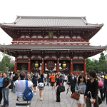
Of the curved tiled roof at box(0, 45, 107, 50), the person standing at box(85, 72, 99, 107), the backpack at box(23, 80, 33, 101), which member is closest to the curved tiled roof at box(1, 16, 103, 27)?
the curved tiled roof at box(0, 45, 107, 50)

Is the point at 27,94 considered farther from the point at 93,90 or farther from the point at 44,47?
the point at 44,47

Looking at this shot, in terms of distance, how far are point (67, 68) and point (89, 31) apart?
642 cm

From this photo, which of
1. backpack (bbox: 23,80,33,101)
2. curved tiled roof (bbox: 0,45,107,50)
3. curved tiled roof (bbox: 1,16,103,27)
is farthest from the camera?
curved tiled roof (bbox: 1,16,103,27)

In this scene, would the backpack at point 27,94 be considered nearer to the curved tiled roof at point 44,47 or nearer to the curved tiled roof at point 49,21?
the curved tiled roof at point 44,47

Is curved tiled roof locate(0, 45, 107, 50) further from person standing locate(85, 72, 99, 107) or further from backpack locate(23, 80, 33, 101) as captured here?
person standing locate(85, 72, 99, 107)

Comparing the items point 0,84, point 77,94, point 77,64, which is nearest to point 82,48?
point 77,64

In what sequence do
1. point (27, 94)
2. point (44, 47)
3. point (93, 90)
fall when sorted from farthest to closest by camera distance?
point (44, 47), point (27, 94), point (93, 90)

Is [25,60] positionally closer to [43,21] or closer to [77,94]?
[43,21]

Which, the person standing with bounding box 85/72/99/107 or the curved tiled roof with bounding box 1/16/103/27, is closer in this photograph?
the person standing with bounding box 85/72/99/107

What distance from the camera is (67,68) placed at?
→ 164ft

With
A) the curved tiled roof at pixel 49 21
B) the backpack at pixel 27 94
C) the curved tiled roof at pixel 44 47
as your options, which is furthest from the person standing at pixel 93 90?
the curved tiled roof at pixel 49 21

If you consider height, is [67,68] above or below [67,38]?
below

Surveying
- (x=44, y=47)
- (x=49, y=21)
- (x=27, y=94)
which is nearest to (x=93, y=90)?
(x=27, y=94)

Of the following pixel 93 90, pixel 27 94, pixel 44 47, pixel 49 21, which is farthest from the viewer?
pixel 49 21
